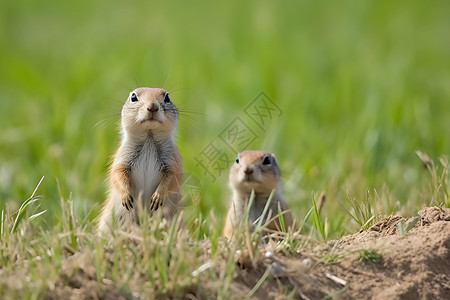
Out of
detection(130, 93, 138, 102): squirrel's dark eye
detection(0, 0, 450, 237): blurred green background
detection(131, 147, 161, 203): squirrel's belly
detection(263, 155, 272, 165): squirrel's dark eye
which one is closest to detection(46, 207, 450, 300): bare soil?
detection(0, 0, 450, 237): blurred green background

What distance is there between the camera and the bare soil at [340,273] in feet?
13.2

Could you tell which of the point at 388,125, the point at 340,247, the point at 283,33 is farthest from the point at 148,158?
the point at 283,33

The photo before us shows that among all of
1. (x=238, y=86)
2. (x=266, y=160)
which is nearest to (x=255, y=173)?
(x=266, y=160)

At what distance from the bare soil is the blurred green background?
1.16 m

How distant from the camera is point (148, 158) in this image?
5848 millimetres

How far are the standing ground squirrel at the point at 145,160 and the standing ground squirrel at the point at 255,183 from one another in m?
0.95

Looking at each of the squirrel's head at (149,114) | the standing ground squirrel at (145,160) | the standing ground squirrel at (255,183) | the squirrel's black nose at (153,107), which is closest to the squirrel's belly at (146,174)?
the standing ground squirrel at (145,160)

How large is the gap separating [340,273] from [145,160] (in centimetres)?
190

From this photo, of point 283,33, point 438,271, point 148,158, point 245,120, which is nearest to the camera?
point 438,271

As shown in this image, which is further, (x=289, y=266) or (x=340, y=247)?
(x=340, y=247)

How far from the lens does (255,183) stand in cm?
677

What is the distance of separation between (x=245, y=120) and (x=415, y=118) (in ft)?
6.28

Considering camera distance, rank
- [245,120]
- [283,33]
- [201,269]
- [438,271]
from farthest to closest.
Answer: [283,33] < [245,120] < [438,271] < [201,269]

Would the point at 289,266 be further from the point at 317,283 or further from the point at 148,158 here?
the point at 148,158
